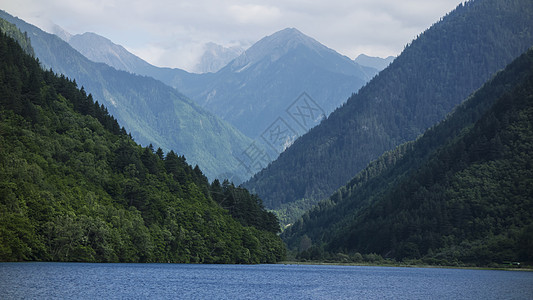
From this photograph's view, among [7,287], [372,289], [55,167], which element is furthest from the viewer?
[55,167]

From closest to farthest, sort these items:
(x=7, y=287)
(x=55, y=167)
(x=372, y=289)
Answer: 1. (x=7, y=287)
2. (x=372, y=289)
3. (x=55, y=167)

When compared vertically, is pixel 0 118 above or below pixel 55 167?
above

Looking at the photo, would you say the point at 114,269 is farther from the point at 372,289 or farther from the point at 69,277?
the point at 372,289

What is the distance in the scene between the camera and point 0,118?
19850cm

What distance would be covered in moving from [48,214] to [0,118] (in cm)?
4926

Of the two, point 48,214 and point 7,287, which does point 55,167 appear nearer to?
point 48,214

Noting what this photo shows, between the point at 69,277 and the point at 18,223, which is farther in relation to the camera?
the point at 18,223

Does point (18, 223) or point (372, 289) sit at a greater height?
point (18, 223)

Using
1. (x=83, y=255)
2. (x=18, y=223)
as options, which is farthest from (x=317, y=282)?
(x=18, y=223)

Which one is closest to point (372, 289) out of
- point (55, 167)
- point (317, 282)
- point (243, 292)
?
point (317, 282)

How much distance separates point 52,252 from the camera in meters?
168

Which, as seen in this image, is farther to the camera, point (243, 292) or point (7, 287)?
point (243, 292)

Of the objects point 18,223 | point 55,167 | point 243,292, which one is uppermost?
point 55,167

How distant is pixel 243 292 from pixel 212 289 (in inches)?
271
